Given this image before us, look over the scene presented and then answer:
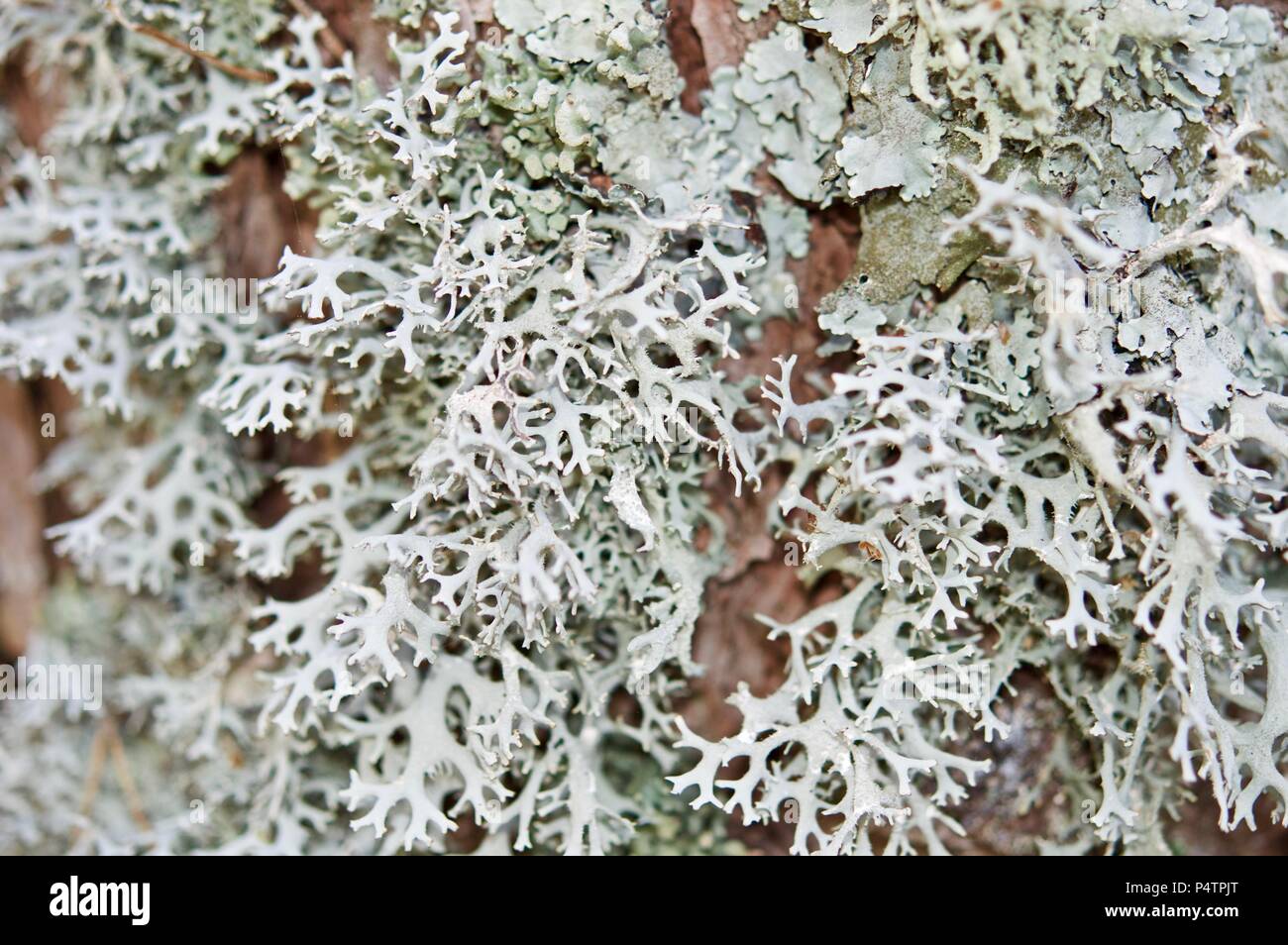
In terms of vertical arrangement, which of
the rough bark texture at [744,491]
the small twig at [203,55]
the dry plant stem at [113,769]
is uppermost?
the small twig at [203,55]

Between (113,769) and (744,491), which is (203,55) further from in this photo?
(113,769)

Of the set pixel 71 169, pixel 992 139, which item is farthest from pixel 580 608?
pixel 71 169

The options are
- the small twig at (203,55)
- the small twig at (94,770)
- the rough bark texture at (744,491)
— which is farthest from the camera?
the small twig at (94,770)

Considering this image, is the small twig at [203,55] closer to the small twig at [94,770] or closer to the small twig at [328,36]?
the small twig at [328,36]

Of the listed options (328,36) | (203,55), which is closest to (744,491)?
(328,36)

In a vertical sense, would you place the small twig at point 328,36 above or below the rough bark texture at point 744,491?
above

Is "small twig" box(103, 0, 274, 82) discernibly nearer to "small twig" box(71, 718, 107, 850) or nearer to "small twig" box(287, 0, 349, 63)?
"small twig" box(287, 0, 349, 63)

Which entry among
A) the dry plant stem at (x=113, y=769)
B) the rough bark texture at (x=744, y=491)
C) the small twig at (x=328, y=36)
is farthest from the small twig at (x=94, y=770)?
the small twig at (x=328, y=36)
